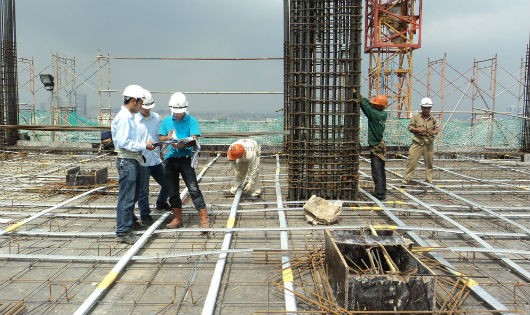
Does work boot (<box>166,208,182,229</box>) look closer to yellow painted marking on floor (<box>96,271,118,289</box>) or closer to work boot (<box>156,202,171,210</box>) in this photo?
work boot (<box>156,202,171,210</box>)

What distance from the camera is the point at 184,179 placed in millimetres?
4727

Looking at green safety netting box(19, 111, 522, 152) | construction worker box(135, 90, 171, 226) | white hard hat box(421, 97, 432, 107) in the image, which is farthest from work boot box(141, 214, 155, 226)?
green safety netting box(19, 111, 522, 152)

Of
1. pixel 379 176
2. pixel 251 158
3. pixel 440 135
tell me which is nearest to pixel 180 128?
pixel 251 158

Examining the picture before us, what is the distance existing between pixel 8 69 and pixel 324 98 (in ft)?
35.0

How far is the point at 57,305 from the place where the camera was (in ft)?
9.76

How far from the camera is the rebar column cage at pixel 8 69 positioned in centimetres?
1203

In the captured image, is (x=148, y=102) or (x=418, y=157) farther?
(x=418, y=157)

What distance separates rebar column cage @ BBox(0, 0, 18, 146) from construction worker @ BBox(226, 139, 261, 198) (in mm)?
9016

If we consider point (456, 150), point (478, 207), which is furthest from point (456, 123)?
point (478, 207)

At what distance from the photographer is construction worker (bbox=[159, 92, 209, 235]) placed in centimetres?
464

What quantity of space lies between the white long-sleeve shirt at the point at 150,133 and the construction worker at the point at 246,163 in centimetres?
108

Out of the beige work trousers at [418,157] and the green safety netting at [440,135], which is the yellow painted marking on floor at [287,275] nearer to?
the beige work trousers at [418,157]

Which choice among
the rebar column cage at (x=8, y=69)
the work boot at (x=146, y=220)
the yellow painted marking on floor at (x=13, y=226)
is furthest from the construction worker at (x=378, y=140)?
the rebar column cage at (x=8, y=69)

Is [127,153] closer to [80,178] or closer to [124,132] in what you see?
[124,132]
